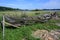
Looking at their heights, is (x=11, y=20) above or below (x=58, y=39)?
above

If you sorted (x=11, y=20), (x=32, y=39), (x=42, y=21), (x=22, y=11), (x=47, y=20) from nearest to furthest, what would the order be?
(x=32, y=39) → (x=11, y=20) → (x=42, y=21) → (x=47, y=20) → (x=22, y=11)

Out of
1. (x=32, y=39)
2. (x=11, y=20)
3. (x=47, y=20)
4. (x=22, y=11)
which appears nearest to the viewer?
(x=32, y=39)

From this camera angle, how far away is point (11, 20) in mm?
10195

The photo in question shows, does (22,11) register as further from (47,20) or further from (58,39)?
(58,39)

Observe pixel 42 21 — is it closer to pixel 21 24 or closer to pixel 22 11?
pixel 21 24

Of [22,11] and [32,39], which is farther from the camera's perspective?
[22,11]

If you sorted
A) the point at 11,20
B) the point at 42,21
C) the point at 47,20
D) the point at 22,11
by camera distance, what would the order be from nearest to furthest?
the point at 11,20 → the point at 42,21 → the point at 47,20 → the point at 22,11

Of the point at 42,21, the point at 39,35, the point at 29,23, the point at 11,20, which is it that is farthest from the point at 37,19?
the point at 39,35

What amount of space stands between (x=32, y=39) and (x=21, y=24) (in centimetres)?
224

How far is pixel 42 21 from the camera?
1155 cm

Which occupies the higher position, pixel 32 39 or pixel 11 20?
pixel 11 20

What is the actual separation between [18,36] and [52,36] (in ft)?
5.65

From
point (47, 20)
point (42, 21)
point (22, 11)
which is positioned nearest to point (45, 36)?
point (42, 21)

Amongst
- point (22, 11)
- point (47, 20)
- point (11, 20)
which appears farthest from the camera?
point (22, 11)
